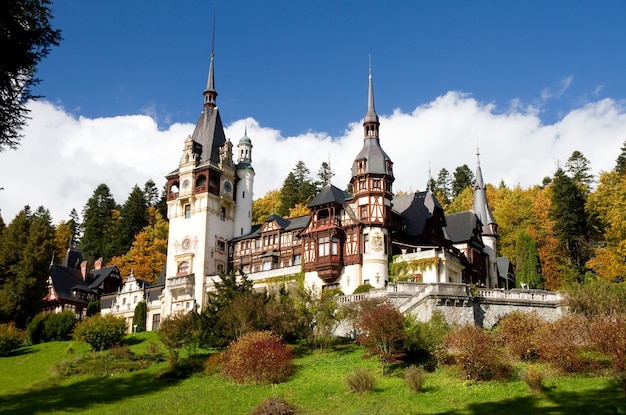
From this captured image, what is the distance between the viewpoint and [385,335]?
3322cm

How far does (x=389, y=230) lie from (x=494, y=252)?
15.8m

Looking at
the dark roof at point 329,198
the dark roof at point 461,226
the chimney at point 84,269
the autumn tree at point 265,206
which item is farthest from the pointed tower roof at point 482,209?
the chimney at point 84,269

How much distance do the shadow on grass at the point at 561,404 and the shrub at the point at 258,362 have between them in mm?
10220

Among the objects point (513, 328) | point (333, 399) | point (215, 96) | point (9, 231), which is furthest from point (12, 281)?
point (513, 328)

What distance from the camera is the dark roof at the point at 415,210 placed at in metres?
54.8

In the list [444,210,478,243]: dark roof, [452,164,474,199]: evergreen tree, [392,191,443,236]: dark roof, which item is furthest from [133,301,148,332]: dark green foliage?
[452,164,474,199]: evergreen tree

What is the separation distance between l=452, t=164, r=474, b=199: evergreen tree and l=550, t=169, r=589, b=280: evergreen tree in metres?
35.3

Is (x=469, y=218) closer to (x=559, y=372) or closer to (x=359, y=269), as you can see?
(x=359, y=269)

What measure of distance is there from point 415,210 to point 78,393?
31262 millimetres

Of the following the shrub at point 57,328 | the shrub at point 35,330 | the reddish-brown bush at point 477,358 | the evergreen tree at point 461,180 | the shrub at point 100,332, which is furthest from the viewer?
the evergreen tree at point 461,180

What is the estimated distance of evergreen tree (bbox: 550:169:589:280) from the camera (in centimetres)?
5991

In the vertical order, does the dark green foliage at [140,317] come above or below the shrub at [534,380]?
above

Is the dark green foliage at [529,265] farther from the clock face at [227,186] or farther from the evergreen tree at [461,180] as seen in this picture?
the evergreen tree at [461,180]

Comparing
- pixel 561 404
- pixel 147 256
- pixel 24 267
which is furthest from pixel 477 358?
pixel 147 256
